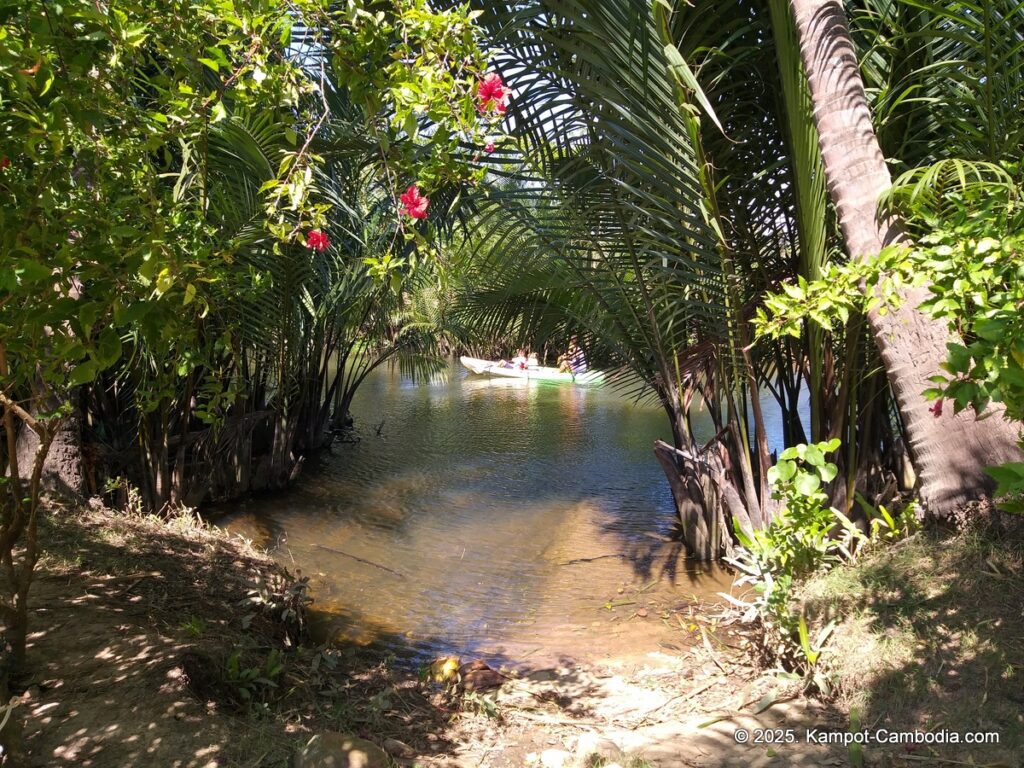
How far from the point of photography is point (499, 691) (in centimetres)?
329

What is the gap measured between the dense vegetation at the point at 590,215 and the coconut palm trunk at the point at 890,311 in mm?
12

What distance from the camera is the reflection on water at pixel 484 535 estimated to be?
4422 mm

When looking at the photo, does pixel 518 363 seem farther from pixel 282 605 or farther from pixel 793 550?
pixel 793 550

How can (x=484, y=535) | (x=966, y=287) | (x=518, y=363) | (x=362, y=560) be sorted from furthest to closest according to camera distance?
(x=518, y=363), (x=484, y=535), (x=362, y=560), (x=966, y=287)

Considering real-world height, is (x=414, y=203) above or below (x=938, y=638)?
above

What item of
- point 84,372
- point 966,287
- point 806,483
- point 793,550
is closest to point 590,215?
point 806,483

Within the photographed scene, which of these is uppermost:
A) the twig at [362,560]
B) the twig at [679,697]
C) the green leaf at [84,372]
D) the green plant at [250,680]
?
the green leaf at [84,372]

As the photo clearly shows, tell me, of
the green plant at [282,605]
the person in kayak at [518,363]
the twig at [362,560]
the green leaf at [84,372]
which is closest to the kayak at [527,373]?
the person in kayak at [518,363]

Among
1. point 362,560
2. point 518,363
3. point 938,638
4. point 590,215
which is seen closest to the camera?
point 938,638

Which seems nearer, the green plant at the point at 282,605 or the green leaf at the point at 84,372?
the green leaf at the point at 84,372

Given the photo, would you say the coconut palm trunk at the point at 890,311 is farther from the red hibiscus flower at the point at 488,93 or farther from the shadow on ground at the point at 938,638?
the red hibiscus flower at the point at 488,93

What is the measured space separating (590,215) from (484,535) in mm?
3004

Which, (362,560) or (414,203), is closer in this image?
(414,203)

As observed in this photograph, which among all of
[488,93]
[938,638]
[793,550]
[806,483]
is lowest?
[938,638]
